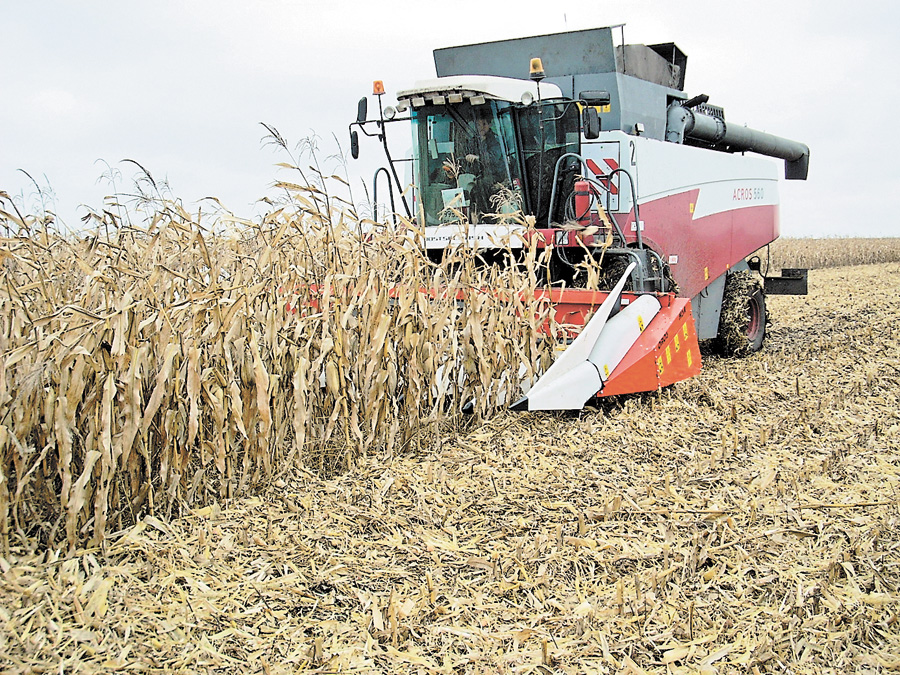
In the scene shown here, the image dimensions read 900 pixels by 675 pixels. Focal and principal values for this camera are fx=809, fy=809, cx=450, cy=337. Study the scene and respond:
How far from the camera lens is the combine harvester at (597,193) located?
14.8 feet

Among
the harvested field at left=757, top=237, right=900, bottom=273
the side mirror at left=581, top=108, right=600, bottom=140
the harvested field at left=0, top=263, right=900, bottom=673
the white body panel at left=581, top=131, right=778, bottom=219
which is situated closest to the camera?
the harvested field at left=0, top=263, right=900, bottom=673

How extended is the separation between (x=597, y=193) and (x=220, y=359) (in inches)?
134

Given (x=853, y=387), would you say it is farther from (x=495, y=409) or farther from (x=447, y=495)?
(x=447, y=495)

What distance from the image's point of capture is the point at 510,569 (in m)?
2.58

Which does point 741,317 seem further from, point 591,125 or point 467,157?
point 467,157

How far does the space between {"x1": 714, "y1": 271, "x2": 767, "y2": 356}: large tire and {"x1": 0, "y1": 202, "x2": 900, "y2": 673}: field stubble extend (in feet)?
10.6

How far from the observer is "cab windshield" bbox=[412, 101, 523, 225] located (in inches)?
223

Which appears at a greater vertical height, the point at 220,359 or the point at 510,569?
the point at 220,359

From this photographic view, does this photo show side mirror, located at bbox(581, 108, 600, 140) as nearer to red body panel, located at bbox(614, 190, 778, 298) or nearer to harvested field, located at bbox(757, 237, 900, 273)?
red body panel, located at bbox(614, 190, 778, 298)

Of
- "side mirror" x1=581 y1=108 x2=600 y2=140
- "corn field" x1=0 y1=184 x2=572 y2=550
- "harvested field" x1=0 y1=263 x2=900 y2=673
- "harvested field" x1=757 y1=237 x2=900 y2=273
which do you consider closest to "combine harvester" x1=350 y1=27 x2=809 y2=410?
"side mirror" x1=581 y1=108 x2=600 y2=140

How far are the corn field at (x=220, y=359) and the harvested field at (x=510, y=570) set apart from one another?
16 cm

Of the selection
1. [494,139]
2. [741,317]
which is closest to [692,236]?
[741,317]

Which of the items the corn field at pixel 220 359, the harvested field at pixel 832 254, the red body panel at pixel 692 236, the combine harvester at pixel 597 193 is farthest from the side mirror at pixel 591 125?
the harvested field at pixel 832 254

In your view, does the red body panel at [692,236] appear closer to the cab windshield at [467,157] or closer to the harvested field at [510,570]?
the cab windshield at [467,157]
